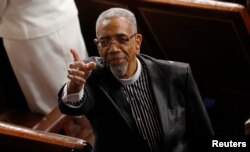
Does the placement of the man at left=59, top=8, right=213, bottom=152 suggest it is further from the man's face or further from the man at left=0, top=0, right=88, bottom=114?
the man at left=0, top=0, right=88, bottom=114

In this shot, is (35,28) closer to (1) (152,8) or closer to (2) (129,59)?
(1) (152,8)

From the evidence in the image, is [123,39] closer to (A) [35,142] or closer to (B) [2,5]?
(A) [35,142]

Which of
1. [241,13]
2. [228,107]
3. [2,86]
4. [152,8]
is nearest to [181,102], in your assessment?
[241,13]

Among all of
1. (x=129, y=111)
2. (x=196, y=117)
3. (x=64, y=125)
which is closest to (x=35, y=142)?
(x=129, y=111)

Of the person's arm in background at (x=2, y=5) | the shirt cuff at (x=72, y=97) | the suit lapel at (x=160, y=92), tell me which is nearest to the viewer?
the shirt cuff at (x=72, y=97)

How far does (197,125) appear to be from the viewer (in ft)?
6.05

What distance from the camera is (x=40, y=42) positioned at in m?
2.47

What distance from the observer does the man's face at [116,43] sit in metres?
1.64

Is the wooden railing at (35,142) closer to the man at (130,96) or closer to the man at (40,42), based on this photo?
the man at (130,96)

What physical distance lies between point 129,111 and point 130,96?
0.18 ft

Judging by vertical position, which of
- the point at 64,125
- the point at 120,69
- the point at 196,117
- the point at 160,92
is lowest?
the point at 64,125

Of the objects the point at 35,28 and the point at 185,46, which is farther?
the point at 185,46

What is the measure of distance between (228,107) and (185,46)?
0.46 m

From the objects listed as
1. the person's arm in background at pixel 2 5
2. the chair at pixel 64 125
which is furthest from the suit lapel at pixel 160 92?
the person's arm in background at pixel 2 5
